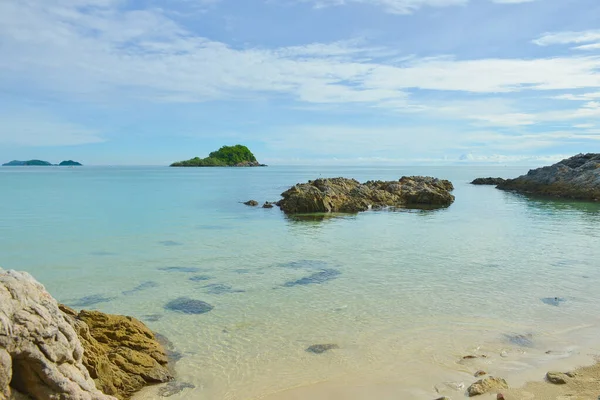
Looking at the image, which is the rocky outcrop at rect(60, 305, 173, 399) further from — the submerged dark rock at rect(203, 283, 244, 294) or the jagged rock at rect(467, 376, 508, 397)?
the jagged rock at rect(467, 376, 508, 397)

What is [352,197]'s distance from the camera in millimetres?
39812

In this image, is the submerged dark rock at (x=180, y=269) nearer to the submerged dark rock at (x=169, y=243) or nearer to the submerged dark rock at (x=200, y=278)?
the submerged dark rock at (x=200, y=278)

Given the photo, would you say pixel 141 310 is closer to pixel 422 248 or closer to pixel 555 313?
pixel 555 313

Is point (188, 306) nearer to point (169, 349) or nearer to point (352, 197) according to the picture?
point (169, 349)

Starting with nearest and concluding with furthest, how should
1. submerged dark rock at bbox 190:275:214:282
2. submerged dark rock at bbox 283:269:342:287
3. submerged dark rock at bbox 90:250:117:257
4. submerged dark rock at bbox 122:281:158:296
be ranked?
submerged dark rock at bbox 122:281:158:296, submerged dark rock at bbox 283:269:342:287, submerged dark rock at bbox 190:275:214:282, submerged dark rock at bbox 90:250:117:257

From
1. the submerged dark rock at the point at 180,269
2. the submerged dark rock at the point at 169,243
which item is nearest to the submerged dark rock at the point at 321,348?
the submerged dark rock at the point at 180,269

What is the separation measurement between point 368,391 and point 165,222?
24590 millimetres

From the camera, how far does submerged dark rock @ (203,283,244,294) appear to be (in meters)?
13.7

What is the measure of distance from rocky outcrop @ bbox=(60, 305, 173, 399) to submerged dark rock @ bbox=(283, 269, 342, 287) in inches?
245

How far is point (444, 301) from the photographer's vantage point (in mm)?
12750

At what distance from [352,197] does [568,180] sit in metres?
29.9

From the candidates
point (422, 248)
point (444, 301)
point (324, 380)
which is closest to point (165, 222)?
point (422, 248)

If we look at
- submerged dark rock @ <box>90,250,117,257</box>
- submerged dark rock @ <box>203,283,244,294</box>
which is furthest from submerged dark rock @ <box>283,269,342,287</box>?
submerged dark rock @ <box>90,250,117,257</box>

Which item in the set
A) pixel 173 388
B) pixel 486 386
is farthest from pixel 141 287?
pixel 486 386
